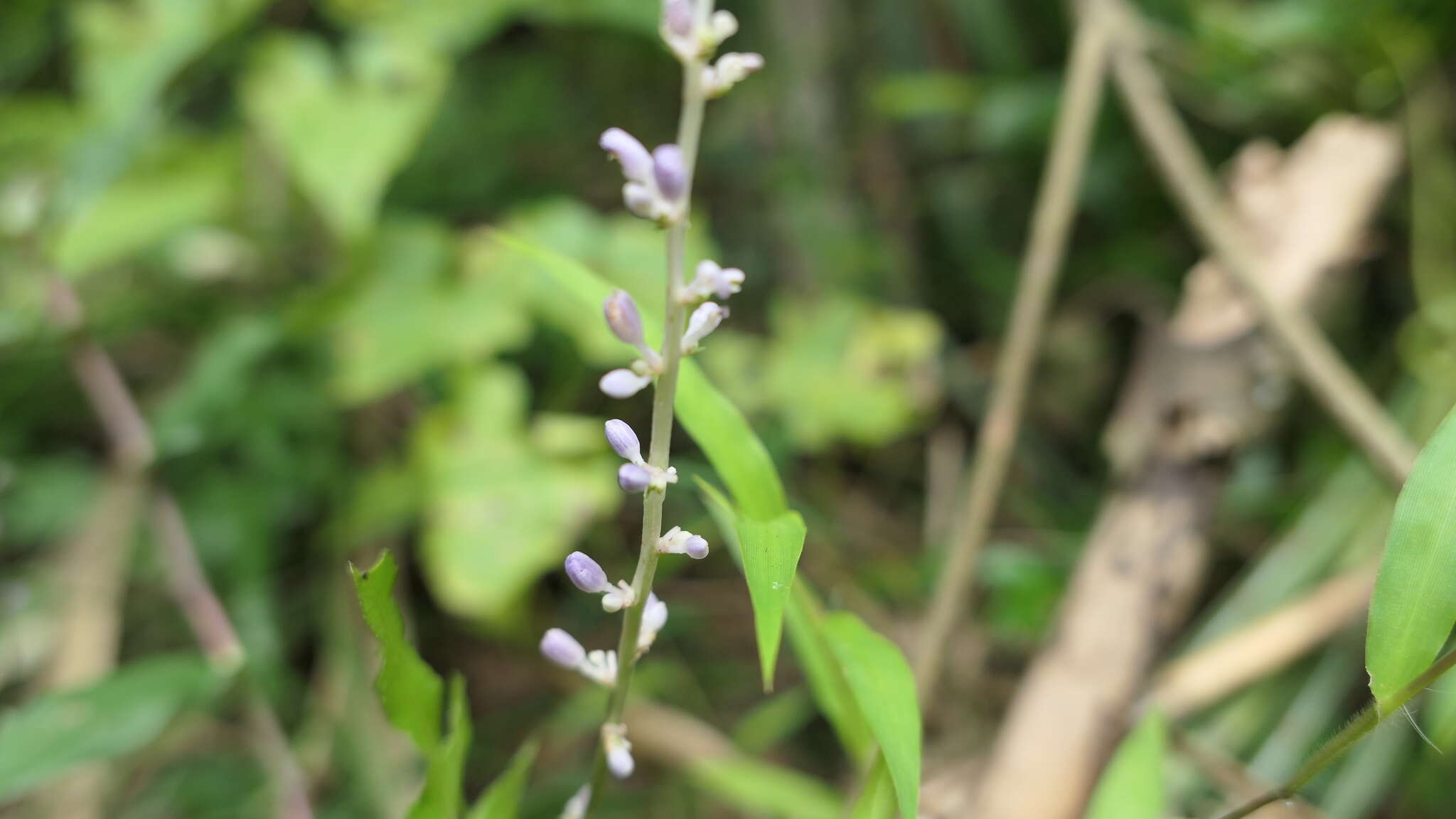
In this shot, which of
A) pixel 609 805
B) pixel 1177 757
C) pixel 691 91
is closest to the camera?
pixel 691 91

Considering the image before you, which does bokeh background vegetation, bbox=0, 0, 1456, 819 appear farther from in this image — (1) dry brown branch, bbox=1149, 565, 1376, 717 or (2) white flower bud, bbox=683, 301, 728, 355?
(2) white flower bud, bbox=683, 301, 728, 355

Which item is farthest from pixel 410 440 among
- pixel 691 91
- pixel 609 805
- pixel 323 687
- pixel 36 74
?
pixel 36 74

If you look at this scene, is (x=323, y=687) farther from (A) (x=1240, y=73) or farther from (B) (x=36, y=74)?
(A) (x=1240, y=73)

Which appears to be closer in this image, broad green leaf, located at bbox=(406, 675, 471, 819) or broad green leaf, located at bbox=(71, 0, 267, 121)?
broad green leaf, located at bbox=(406, 675, 471, 819)

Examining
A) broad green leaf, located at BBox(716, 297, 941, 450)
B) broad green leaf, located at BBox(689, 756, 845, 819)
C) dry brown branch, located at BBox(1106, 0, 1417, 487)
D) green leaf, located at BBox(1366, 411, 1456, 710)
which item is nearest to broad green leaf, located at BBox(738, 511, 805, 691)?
green leaf, located at BBox(1366, 411, 1456, 710)

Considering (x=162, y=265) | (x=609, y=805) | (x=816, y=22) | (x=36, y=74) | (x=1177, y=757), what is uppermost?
(x=816, y=22)

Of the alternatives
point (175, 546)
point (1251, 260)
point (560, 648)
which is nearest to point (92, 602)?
point (175, 546)
